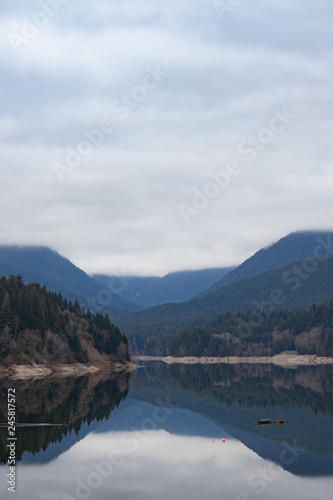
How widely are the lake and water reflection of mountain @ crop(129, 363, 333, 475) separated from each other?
13cm

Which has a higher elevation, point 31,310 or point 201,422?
point 31,310

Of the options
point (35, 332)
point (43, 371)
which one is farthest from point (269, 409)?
point (35, 332)

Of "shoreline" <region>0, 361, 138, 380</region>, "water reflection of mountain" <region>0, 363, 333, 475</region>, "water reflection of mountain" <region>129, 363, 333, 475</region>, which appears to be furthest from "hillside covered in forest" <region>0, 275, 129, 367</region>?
"water reflection of mountain" <region>0, 363, 333, 475</region>

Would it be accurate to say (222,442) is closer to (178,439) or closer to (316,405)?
(178,439)

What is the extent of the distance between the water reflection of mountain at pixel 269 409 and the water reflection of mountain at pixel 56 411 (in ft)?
27.4

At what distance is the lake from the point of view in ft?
141

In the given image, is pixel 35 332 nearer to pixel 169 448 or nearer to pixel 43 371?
pixel 43 371

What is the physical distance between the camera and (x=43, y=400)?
9169cm

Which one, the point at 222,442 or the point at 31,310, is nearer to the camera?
the point at 222,442

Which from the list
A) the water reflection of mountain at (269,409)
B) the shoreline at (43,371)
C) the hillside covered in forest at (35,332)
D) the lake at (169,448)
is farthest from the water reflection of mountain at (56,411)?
the hillside covered in forest at (35,332)

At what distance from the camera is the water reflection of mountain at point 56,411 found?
183 ft

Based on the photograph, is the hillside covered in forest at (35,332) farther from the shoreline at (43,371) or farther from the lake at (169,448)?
the lake at (169,448)

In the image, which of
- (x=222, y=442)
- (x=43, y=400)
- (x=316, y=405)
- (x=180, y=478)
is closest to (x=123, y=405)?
(x=43, y=400)

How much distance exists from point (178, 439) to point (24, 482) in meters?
23.0
